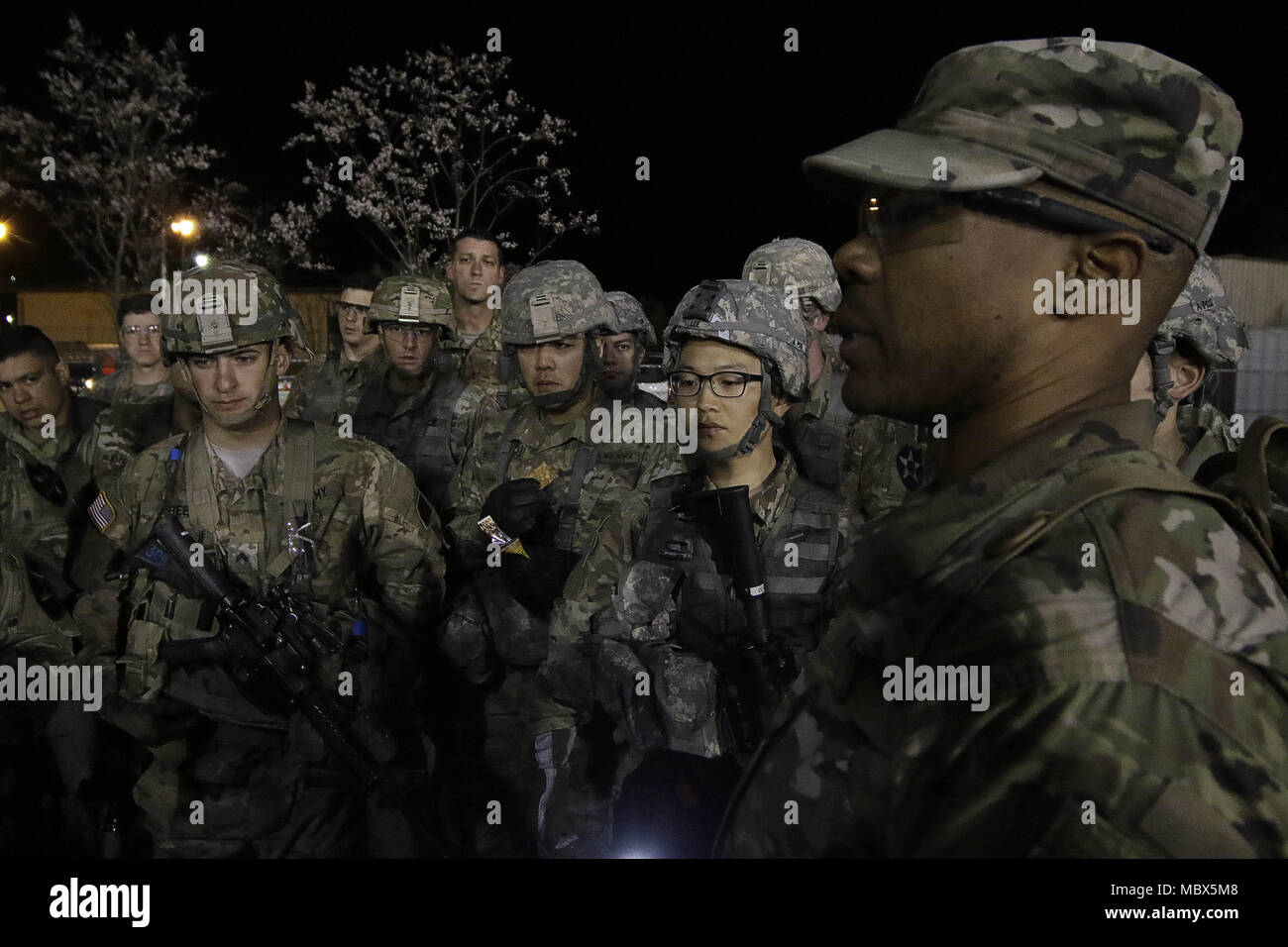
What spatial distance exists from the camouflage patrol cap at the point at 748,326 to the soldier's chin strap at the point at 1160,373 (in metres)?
1.25

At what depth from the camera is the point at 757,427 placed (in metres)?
3.86

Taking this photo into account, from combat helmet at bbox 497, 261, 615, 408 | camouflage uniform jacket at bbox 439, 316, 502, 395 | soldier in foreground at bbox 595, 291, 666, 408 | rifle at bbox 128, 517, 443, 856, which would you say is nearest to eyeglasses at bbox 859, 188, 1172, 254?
rifle at bbox 128, 517, 443, 856

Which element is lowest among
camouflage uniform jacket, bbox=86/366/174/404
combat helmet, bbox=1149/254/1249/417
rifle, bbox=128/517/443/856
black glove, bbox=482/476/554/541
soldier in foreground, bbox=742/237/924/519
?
rifle, bbox=128/517/443/856

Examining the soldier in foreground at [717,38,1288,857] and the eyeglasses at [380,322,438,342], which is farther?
the eyeglasses at [380,322,438,342]

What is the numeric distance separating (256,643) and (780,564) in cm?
189

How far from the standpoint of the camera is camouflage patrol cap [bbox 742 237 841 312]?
646 centimetres

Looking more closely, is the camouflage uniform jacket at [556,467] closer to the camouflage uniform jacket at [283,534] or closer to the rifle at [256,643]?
the camouflage uniform jacket at [283,534]

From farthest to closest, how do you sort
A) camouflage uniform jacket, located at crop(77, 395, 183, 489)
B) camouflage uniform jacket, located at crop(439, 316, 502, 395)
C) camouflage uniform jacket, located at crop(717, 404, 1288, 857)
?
camouflage uniform jacket, located at crop(439, 316, 502, 395)
camouflage uniform jacket, located at crop(77, 395, 183, 489)
camouflage uniform jacket, located at crop(717, 404, 1288, 857)

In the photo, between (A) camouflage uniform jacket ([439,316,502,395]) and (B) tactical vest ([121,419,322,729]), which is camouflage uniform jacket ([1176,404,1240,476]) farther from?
(A) camouflage uniform jacket ([439,316,502,395])

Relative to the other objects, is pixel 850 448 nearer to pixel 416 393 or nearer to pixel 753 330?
pixel 753 330

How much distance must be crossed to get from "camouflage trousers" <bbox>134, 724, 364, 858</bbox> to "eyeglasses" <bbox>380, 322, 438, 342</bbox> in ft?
12.4

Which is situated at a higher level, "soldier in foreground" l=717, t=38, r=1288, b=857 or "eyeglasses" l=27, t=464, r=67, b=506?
"soldier in foreground" l=717, t=38, r=1288, b=857
